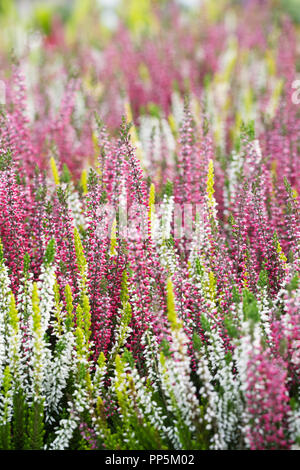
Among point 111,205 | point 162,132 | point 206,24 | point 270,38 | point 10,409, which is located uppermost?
point 206,24

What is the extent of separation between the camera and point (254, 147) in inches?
160

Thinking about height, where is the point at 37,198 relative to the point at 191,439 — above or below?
above

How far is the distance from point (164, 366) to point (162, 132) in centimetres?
307

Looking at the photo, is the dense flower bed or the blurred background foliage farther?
the blurred background foliage

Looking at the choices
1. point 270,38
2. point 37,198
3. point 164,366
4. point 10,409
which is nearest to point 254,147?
point 37,198

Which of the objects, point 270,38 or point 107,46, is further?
point 107,46

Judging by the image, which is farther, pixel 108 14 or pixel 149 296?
pixel 108 14

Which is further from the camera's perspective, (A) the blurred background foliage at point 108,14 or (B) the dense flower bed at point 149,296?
(A) the blurred background foliage at point 108,14

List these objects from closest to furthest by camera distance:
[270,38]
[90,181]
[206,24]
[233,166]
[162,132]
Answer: [90,181]
[233,166]
[162,132]
[270,38]
[206,24]

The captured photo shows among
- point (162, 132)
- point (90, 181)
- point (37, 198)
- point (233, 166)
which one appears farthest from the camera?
point (162, 132)

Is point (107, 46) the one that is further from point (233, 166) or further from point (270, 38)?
point (233, 166)

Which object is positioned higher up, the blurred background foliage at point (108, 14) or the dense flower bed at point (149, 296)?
the blurred background foliage at point (108, 14)

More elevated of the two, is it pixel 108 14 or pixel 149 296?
pixel 108 14

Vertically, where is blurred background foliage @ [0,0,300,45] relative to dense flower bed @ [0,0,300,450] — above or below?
above
